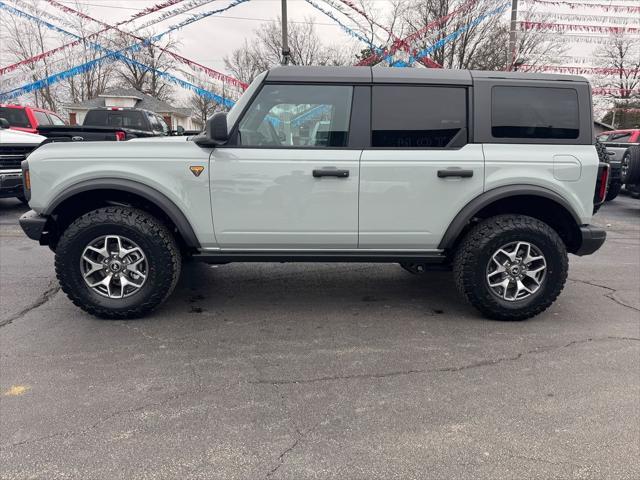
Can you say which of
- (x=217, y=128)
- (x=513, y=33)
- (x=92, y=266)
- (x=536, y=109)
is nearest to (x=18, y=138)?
(x=92, y=266)

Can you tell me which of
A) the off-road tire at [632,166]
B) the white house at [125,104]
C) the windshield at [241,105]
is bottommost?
the off-road tire at [632,166]

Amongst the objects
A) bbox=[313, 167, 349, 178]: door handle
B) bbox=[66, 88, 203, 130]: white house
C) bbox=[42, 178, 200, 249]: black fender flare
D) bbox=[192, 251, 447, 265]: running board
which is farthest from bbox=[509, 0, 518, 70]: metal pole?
bbox=[66, 88, 203, 130]: white house

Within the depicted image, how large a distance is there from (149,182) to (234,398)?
1.82 meters

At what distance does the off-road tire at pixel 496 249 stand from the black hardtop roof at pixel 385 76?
115cm

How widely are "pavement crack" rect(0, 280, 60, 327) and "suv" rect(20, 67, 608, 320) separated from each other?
2.00 feet

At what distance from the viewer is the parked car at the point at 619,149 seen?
4.76 meters

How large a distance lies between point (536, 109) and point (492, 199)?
32.2 inches

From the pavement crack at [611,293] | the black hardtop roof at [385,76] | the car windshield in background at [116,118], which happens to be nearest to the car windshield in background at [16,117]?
the car windshield in background at [116,118]

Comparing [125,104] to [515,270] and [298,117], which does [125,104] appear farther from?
[515,270]

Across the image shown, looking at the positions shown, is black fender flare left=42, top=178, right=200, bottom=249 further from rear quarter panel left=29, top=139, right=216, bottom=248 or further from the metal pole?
the metal pole

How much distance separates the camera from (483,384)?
113 inches

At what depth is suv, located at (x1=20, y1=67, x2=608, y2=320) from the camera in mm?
3557

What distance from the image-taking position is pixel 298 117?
11.9 feet

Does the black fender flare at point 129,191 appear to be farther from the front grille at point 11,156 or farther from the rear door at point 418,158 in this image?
the front grille at point 11,156
